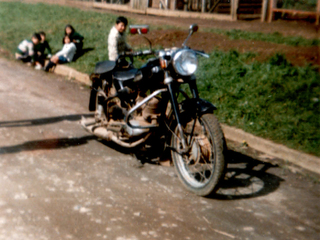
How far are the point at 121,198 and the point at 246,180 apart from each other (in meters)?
1.55

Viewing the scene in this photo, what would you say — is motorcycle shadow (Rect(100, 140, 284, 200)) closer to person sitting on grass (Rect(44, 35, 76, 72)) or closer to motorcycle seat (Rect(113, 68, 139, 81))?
motorcycle seat (Rect(113, 68, 139, 81))

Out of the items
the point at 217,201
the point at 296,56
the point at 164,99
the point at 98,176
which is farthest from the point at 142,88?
the point at 296,56

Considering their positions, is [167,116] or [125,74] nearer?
[167,116]

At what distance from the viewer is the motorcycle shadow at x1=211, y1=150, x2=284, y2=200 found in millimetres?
4652

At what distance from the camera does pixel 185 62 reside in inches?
173

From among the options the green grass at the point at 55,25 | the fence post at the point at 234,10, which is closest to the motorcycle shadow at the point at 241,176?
the green grass at the point at 55,25

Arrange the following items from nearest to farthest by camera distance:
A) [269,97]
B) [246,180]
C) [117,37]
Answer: [246,180] < [269,97] < [117,37]

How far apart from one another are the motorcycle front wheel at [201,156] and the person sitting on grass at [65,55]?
6707 mm

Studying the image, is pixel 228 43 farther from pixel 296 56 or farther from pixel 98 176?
pixel 98 176

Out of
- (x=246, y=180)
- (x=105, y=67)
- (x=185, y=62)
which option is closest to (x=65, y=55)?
(x=105, y=67)

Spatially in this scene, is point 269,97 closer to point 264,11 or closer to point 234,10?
point 264,11

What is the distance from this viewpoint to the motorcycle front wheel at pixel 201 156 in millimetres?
4203

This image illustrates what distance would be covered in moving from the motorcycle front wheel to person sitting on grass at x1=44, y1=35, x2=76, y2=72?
22.0ft

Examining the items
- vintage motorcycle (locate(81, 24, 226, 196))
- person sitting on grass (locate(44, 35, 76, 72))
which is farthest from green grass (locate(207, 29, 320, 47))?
vintage motorcycle (locate(81, 24, 226, 196))
